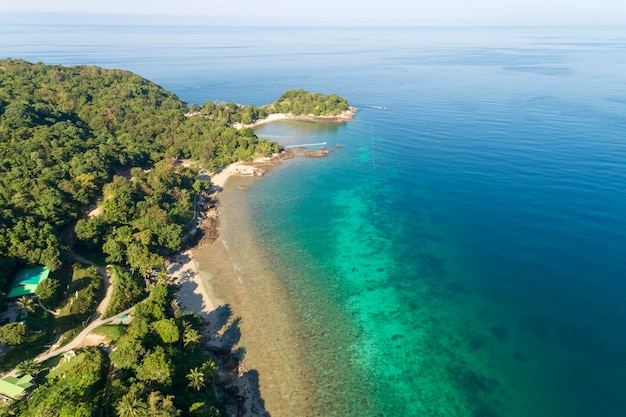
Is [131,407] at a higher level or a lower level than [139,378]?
higher

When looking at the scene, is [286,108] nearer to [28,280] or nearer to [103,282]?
[103,282]

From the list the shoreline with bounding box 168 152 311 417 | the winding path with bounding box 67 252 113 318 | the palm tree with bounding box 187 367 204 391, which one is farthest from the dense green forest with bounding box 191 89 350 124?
the palm tree with bounding box 187 367 204 391

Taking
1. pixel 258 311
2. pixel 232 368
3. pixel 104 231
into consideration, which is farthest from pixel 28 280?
pixel 258 311

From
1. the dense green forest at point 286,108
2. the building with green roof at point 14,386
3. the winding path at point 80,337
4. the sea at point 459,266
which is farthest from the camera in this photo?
the dense green forest at point 286,108

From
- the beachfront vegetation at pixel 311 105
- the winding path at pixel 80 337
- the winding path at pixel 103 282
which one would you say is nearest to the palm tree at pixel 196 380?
the winding path at pixel 80 337

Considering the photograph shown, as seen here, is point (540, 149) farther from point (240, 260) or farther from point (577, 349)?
point (240, 260)

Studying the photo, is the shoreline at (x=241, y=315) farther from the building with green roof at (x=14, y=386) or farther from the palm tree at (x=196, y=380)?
the building with green roof at (x=14, y=386)
